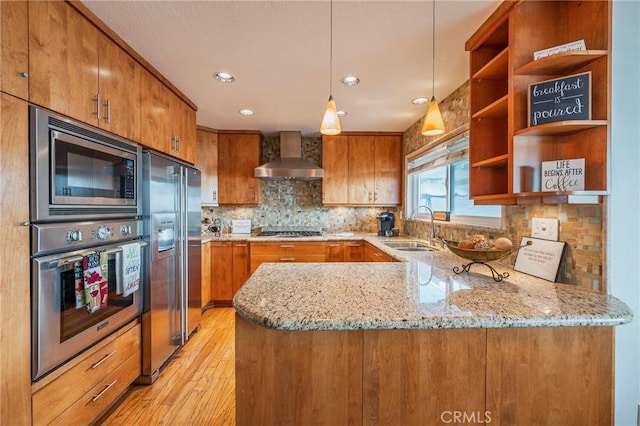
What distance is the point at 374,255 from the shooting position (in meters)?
3.02

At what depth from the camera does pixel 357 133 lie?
3830mm

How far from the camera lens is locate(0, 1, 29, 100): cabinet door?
42.3 inches

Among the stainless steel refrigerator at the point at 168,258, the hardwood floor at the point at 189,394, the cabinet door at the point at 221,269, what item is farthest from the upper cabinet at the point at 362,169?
the hardwood floor at the point at 189,394

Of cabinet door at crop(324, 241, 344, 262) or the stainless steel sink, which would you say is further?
cabinet door at crop(324, 241, 344, 262)

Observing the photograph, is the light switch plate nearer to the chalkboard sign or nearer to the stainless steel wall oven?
the chalkboard sign

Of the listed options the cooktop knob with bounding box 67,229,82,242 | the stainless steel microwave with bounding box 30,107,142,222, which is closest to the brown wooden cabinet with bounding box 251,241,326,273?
the stainless steel microwave with bounding box 30,107,142,222

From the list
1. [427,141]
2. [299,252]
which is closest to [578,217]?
[427,141]

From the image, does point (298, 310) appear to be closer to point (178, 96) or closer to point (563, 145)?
point (563, 145)

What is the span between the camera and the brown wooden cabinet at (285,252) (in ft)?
11.4

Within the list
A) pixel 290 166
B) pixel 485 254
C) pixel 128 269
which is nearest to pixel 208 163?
pixel 290 166

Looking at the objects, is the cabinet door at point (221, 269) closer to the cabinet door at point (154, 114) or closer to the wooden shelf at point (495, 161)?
the cabinet door at point (154, 114)

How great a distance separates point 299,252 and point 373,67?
7.25ft

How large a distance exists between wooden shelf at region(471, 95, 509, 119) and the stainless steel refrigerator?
2.22 meters

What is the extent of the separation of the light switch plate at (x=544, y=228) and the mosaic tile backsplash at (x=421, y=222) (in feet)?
0.09
